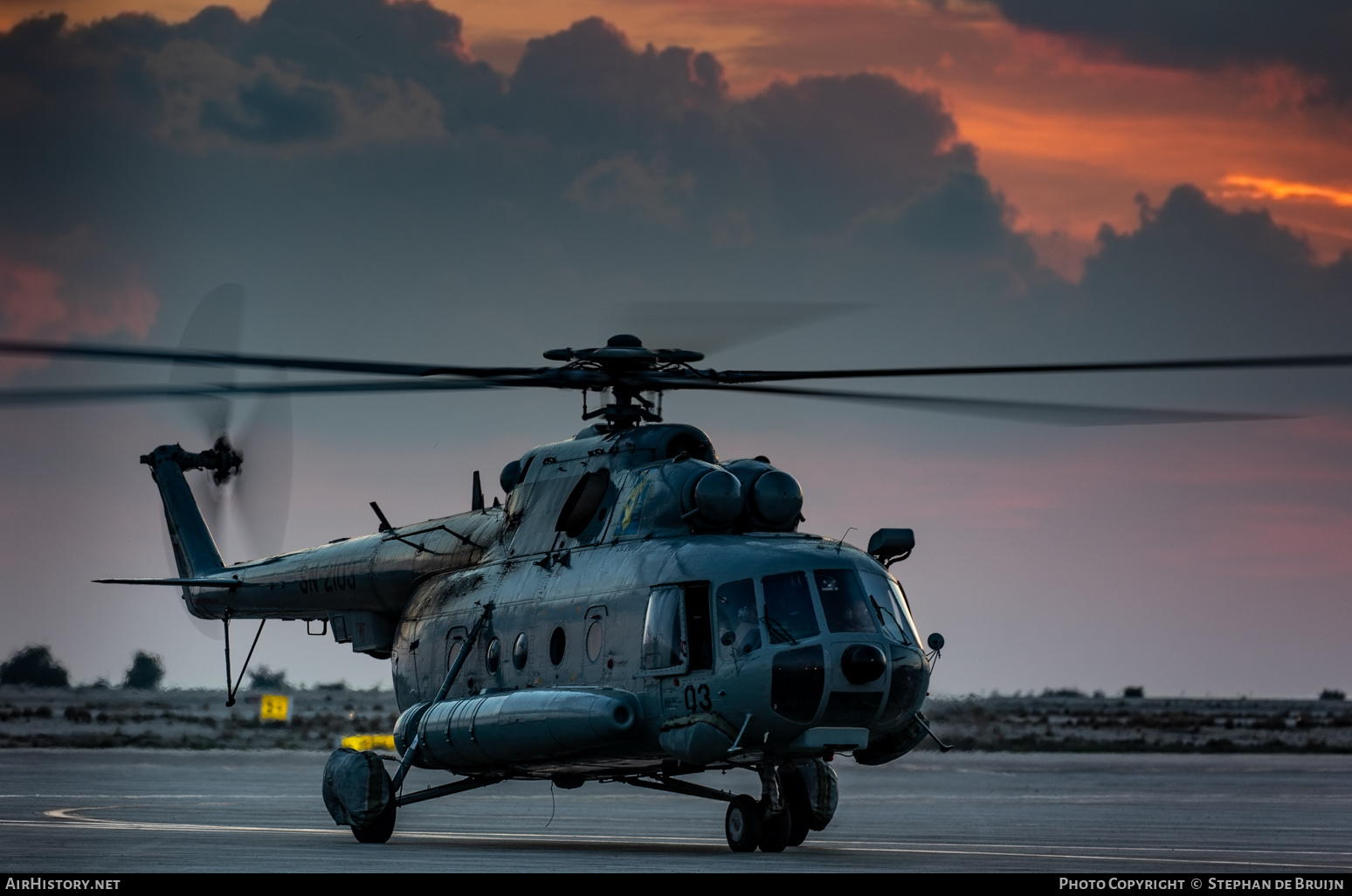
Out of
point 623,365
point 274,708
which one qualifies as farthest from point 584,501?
point 274,708

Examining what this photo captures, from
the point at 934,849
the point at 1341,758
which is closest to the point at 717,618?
the point at 934,849

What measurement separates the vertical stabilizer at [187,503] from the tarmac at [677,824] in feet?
14.7

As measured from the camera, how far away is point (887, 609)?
69.6 feet

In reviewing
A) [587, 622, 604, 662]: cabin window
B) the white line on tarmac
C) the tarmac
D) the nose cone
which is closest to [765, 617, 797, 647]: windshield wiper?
the nose cone

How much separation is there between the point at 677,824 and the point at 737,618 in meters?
9.71

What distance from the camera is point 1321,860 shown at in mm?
20594

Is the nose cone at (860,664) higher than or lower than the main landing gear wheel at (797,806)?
higher

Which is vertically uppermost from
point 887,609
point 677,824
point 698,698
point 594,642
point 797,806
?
point 887,609

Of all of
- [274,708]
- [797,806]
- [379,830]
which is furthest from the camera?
[274,708]

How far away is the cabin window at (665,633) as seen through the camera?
21047 mm

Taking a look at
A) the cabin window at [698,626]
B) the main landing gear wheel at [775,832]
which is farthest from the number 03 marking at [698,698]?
the main landing gear wheel at [775,832]

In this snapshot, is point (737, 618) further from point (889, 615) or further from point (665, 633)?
point (889, 615)

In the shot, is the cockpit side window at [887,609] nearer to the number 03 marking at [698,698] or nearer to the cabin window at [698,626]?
the cabin window at [698,626]

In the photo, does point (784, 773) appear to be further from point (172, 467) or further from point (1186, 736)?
point (1186, 736)
